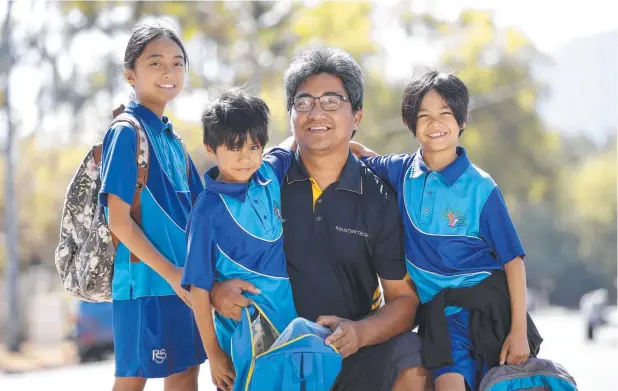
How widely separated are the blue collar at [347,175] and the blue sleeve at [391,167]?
13 cm

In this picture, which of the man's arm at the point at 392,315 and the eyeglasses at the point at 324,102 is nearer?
the man's arm at the point at 392,315

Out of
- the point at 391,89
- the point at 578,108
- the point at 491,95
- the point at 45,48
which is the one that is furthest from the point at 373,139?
the point at 578,108

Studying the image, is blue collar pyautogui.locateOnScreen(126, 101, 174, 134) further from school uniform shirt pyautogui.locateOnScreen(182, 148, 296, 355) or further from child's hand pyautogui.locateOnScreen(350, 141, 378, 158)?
child's hand pyautogui.locateOnScreen(350, 141, 378, 158)

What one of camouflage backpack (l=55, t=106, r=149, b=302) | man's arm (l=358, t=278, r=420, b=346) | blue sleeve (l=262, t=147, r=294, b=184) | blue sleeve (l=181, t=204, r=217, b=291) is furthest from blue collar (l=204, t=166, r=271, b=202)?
man's arm (l=358, t=278, r=420, b=346)

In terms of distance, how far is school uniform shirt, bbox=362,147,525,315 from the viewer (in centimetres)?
360

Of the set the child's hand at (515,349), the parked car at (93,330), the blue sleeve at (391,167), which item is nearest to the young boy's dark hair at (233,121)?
the blue sleeve at (391,167)

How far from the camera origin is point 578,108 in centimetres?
8350

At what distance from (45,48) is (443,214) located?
19.0 metres

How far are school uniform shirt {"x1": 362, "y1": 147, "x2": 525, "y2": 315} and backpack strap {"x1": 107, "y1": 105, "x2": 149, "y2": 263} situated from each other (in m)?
1.15

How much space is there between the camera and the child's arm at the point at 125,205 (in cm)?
354

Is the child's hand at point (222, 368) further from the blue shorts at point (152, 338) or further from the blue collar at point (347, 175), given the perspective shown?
the blue collar at point (347, 175)

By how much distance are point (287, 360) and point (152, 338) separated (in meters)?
0.75

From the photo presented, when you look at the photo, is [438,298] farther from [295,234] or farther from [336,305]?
[295,234]

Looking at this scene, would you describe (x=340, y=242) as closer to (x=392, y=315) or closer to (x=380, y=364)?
(x=392, y=315)
